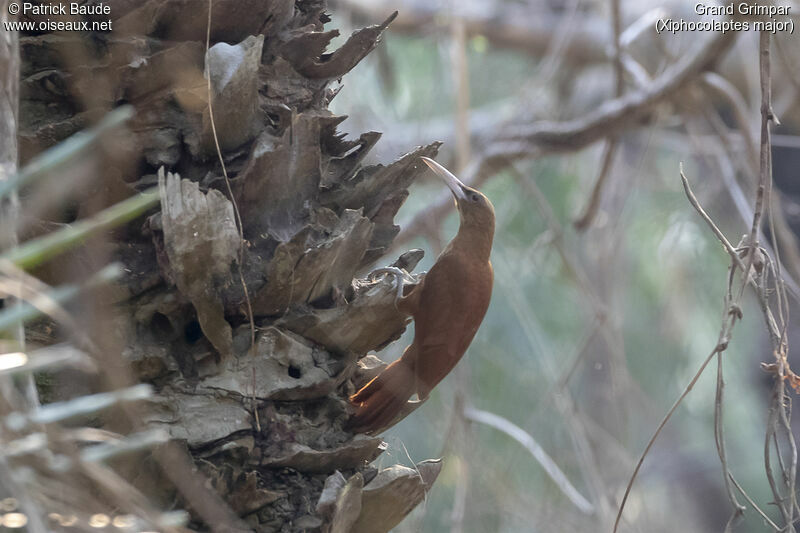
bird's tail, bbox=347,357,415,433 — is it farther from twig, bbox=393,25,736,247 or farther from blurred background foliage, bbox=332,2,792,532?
twig, bbox=393,25,736,247

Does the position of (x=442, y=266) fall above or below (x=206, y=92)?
below

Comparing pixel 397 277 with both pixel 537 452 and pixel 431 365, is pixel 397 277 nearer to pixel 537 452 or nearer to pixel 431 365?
pixel 431 365

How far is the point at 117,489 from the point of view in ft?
2.11

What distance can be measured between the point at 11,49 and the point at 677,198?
4366 millimetres

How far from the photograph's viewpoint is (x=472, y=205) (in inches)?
96.0

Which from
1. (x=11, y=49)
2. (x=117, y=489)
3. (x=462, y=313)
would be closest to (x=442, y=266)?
(x=462, y=313)

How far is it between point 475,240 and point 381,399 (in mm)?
999

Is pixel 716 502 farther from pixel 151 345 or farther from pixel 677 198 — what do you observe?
pixel 151 345

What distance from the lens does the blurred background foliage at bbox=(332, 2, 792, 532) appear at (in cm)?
360

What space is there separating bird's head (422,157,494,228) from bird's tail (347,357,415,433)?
35.7 inches

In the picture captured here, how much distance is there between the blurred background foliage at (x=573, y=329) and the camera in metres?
3.60

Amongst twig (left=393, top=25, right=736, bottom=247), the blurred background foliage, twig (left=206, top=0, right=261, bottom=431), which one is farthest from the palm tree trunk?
twig (left=393, top=25, right=736, bottom=247)

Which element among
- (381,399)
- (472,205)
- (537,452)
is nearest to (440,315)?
(472,205)

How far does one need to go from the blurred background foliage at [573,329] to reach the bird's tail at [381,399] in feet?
4.21
